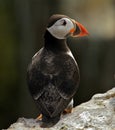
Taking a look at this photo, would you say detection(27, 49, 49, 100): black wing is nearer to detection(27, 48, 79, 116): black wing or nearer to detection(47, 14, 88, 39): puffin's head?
detection(27, 48, 79, 116): black wing

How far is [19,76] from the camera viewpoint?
604 inches

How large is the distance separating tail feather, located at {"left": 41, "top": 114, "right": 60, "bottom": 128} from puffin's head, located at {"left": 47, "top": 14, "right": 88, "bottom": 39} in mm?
770

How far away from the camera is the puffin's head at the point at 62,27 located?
26.0ft

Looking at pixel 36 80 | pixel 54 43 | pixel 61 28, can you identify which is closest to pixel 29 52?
pixel 54 43

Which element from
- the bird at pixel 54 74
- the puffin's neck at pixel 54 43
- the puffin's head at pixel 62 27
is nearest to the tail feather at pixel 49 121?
the bird at pixel 54 74

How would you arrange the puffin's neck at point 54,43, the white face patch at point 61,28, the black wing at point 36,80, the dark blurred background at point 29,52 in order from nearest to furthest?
1. the black wing at point 36,80
2. the white face patch at point 61,28
3. the puffin's neck at point 54,43
4. the dark blurred background at point 29,52

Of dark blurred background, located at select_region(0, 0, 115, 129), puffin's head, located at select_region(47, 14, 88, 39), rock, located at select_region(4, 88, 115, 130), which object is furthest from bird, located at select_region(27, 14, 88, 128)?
dark blurred background, located at select_region(0, 0, 115, 129)

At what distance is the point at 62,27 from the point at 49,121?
0.90 m

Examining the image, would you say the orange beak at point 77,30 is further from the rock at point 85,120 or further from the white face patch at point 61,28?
the rock at point 85,120

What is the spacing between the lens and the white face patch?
791cm

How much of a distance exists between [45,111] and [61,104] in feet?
0.54

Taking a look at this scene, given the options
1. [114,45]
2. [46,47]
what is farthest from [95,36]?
[46,47]

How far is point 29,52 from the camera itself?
15375 millimetres

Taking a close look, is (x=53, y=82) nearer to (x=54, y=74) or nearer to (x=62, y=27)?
(x=54, y=74)
